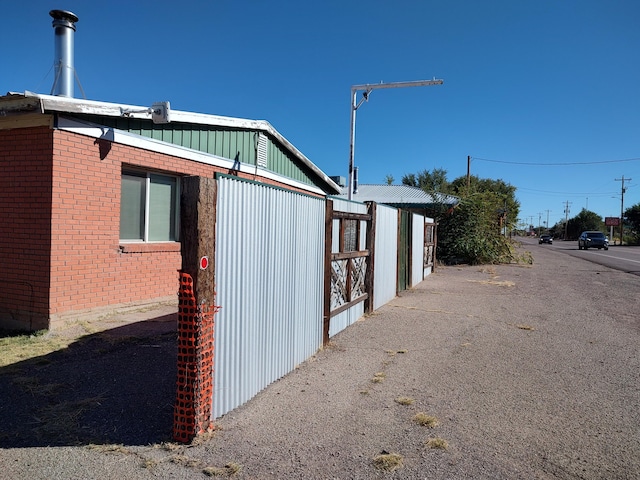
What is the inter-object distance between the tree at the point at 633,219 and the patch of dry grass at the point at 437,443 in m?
77.9

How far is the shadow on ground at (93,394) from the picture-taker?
356cm

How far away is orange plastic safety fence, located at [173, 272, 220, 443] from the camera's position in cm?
344

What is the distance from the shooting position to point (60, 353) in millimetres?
A: 5543

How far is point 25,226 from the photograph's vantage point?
21.2ft

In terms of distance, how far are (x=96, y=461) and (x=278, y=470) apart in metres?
1.24

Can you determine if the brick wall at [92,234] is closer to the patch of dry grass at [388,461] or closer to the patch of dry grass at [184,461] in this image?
the patch of dry grass at [184,461]

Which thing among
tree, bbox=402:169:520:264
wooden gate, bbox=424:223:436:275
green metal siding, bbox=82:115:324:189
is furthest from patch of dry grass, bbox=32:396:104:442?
tree, bbox=402:169:520:264

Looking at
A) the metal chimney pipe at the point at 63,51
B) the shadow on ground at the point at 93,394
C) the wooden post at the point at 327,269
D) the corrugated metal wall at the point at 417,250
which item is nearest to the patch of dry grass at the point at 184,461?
the shadow on ground at the point at 93,394

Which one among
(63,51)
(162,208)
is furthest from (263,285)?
(63,51)

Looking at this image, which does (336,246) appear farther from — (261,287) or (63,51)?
(63,51)

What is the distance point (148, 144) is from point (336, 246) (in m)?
3.64

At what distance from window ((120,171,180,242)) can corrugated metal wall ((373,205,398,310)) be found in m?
3.95

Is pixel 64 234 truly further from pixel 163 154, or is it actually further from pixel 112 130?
pixel 163 154

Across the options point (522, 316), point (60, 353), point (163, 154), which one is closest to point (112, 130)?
point (163, 154)
